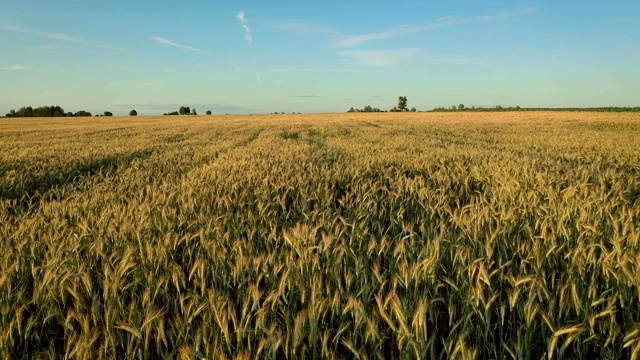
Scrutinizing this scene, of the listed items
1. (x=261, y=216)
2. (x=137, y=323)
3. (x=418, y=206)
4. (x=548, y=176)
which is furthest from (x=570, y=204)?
(x=137, y=323)

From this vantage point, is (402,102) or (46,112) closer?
(46,112)

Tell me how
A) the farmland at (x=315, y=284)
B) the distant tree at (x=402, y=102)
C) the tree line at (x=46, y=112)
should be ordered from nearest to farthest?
the farmland at (x=315, y=284) < the tree line at (x=46, y=112) < the distant tree at (x=402, y=102)

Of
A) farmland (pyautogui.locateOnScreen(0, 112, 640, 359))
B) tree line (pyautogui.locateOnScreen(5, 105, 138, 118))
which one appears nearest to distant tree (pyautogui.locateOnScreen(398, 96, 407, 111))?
tree line (pyautogui.locateOnScreen(5, 105, 138, 118))

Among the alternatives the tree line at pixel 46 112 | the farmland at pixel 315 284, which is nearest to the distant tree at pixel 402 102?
the tree line at pixel 46 112

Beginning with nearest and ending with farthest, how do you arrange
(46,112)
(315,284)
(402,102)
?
(315,284) → (46,112) → (402,102)

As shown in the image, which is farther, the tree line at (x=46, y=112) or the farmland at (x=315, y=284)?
the tree line at (x=46, y=112)

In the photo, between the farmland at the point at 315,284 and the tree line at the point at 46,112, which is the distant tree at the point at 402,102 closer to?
the tree line at the point at 46,112

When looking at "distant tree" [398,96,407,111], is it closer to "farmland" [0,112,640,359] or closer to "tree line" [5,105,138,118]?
"tree line" [5,105,138,118]

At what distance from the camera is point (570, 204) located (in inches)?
108

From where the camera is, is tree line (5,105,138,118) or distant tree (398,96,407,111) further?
distant tree (398,96,407,111)

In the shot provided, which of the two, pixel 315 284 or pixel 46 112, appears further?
pixel 46 112

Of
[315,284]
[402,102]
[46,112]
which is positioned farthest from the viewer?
[402,102]

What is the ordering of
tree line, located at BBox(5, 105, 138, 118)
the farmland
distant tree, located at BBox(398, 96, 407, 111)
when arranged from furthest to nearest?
distant tree, located at BBox(398, 96, 407, 111)
tree line, located at BBox(5, 105, 138, 118)
the farmland

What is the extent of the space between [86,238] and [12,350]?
1130 mm
